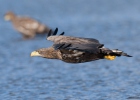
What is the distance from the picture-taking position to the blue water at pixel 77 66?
33.3ft

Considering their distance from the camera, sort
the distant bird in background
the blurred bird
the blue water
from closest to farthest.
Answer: the blurred bird, the blue water, the distant bird in background

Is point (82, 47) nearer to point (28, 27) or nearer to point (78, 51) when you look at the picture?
point (78, 51)

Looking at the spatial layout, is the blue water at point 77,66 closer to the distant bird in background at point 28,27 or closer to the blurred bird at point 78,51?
the distant bird in background at point 28,27

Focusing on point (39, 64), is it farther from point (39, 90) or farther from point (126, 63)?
point (39, 90)

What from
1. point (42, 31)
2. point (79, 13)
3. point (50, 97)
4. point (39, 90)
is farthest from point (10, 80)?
point (79, 13)

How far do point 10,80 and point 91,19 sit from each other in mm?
11481

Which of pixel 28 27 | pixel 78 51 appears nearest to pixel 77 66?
pixel 78 51

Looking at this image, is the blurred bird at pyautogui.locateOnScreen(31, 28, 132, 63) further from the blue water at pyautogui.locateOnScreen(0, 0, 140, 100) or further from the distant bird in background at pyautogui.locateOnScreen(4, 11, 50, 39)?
the distant bird in background at pyautogui.locateOnScreen(4, 11, 50, 39)

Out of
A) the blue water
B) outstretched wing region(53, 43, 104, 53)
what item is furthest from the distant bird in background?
outstretched wing region(53, 43, 104, 53)

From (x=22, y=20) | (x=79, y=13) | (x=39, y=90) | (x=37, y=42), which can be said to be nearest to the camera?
(x=39, y=90)

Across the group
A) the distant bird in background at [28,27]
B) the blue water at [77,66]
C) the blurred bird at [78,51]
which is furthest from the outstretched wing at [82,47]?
the distant bird in background at [28,27]

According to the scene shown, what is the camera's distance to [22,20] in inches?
750

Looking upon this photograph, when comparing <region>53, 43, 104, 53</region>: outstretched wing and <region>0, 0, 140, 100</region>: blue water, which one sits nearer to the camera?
<region>53, 43, 104, 53</region>: outstretched wing

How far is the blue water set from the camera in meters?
10.1
